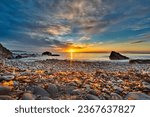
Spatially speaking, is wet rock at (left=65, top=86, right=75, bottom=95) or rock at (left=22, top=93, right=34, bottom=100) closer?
rock at (left=22, top=93, right=34, bottom=100)

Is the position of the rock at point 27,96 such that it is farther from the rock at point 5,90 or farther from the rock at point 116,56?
the rock at point 116,56

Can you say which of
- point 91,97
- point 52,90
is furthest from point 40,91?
point 91,97

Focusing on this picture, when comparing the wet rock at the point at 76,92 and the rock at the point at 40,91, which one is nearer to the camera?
the rock at the point at 40,91

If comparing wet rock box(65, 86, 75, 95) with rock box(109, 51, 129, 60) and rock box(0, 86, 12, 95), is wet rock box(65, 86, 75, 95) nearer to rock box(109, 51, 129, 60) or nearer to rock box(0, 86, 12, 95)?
rock box(0, 86, 12, 95)

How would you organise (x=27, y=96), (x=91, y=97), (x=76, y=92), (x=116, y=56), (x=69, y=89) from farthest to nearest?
(x=116, y=56) < (x=69, y=89) < (x=76, y=92) < (x=91, y=97) < (x=27, y=96)

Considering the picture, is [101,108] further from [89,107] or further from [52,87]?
[52,87]

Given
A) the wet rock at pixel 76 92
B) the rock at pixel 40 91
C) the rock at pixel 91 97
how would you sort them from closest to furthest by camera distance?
the rock at pixel 91 97, the rock at pixel 40 91, the wet rock at pixel 76 92

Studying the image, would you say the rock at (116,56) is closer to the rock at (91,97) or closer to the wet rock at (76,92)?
the wet rock at (76,92)

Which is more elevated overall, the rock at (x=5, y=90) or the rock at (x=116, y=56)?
the rock at (x=116, y=56)

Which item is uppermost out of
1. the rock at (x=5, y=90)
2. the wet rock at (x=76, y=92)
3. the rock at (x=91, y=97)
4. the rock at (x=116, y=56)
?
the rock at (x=116, y=56)

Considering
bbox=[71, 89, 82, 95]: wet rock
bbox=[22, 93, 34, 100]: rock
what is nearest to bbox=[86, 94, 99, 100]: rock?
bbox=[71, 89, 82, 95]: wet rock

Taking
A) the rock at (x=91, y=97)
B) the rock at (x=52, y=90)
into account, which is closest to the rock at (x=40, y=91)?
the rock at (x=52, y=90)

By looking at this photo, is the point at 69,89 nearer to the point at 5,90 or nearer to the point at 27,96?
the point at 27,96

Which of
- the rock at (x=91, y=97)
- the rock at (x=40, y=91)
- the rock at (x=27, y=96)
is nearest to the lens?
the rock at (x=27, y=96)
